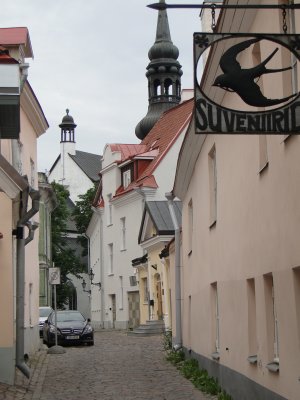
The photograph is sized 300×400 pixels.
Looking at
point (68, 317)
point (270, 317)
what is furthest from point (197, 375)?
point (68, 317)

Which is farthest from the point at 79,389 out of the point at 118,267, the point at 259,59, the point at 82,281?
the point at 82,281

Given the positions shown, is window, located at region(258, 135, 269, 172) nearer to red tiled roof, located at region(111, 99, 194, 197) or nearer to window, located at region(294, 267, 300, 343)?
window, located at region(294, 267, 300, 343)

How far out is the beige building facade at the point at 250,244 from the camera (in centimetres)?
836

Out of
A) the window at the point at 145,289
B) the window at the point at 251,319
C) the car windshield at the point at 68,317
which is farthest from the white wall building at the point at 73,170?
the window at the point at 251,319

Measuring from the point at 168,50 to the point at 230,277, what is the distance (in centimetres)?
4786

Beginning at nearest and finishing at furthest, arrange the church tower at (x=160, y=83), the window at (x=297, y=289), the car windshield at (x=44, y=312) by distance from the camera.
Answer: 1. the window at (x=297, y=289)
2. the car windshield at (x=44, y=312)
3. the church tower at (x=160, y=83)

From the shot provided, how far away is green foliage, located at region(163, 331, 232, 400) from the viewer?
523 inches

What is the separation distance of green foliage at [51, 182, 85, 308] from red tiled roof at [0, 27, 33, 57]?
38.2m

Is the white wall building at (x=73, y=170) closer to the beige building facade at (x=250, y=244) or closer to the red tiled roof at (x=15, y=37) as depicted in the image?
the red tiled roof at (x=15, y=37)

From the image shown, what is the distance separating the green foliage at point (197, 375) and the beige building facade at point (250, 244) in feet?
0.60

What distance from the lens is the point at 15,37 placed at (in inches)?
701

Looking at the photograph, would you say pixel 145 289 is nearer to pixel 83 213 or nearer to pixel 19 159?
pixel 19 159

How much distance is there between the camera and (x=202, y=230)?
1564 cm

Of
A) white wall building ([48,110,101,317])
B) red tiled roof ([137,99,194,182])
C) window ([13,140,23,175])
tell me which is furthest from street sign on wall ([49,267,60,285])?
white wall building ([48,110,101,317])
